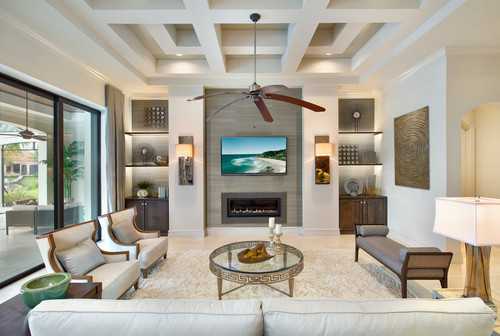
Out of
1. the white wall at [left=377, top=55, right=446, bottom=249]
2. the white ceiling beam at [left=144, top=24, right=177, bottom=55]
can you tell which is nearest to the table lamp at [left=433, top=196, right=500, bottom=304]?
the white wall at [left=377, top=55, right=446, bottom=249]

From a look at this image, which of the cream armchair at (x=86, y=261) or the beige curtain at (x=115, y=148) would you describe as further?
the beige curtain at (x=115, y=148)

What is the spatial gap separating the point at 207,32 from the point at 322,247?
3732 mm

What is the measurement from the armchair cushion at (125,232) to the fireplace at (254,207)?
6.91 feet

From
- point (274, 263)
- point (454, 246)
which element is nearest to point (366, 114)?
point (454, 246)

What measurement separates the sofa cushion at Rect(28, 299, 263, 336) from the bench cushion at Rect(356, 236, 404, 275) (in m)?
2.25

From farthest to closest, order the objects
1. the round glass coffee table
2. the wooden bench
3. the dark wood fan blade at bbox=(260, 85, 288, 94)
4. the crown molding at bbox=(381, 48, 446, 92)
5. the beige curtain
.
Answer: the beige curtain, the crown molding at bbox=(381, 48, 446, 92), the dark wood fan blade at bbox=(260, 85, 288, 94), the wooden bench, the round glass coffee table

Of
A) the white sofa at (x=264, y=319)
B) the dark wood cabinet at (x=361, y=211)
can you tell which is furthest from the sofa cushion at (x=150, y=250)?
the dark wood cabinet at (x=361, y=211)

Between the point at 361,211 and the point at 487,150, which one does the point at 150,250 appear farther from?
the point at 487,150

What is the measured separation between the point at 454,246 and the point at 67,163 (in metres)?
5.82

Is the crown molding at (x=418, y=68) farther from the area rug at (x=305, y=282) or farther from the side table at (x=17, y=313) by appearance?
the side table at (x=17, y=313)

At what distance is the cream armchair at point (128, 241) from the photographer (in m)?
3.01

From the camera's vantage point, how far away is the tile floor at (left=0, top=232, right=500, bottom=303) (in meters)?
2.84

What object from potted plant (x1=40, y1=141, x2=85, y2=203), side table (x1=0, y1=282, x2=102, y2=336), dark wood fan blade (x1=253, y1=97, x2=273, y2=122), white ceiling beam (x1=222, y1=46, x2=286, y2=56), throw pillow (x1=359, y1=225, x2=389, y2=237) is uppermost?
white ceiling beam (x1=222, y1=46, x2=286, y2=56)

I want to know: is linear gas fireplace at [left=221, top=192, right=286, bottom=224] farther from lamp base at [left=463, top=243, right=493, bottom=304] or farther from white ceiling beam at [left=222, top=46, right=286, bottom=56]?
lamp base at [left=463, top=243, right=493, bottom=304]
